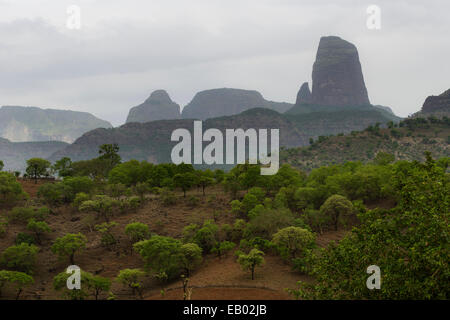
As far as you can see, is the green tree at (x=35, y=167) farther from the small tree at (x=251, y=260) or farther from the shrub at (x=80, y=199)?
the small tree at (x=251, y=260)

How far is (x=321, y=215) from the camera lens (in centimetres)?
3184

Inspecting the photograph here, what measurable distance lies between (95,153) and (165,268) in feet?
543

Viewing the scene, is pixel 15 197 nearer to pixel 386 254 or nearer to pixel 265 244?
pixel 265 244

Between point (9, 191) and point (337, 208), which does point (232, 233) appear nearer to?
point (337, 208)

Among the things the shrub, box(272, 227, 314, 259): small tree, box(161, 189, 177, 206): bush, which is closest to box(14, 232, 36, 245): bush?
the shrub

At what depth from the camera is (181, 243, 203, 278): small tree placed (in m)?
26.4

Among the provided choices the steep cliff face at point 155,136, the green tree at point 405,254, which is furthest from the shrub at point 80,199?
the steep cliff face at point 155,136

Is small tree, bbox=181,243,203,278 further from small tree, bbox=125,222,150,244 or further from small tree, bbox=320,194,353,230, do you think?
small tree, bbox=320,194,353,230

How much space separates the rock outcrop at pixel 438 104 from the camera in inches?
5074

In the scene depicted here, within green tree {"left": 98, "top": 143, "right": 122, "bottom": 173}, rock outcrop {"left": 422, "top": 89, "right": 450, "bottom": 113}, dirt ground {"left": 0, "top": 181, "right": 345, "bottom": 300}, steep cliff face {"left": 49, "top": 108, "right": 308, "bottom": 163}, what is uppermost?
rock outcrop {"left": 422, "top": 89, "right": 450, "bottom": 113}

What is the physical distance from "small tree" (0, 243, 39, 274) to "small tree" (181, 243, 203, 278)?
12325mm

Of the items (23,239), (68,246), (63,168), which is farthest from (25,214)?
(63,168)

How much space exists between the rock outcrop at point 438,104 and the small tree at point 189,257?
13190cm
